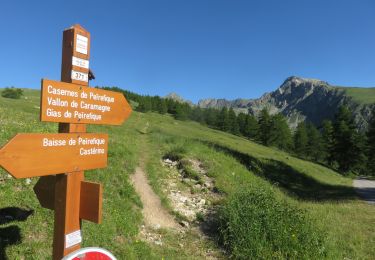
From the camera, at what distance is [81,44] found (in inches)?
189

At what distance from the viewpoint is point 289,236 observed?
9430mm

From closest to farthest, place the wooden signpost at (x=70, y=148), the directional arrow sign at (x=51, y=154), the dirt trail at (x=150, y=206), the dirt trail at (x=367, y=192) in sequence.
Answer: the directional arrow sign at (x=51, y=154)
the wooden signpost at (x=70, y=148)
the dirt trail at (x=150, y=206)
the dirt trail at (x=367, y=192)

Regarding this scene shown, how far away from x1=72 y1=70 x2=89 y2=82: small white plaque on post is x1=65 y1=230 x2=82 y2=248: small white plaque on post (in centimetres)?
206

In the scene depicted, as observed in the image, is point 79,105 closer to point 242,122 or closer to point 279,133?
point 279,133

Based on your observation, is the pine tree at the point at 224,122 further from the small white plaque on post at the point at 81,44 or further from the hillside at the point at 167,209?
the small white plaque on post at the point at 81,44

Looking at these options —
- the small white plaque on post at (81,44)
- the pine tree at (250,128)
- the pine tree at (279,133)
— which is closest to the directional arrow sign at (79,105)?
the small white plaque on post at (81,44)

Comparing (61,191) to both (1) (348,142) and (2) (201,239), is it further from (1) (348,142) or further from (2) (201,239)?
(1) (348,142)

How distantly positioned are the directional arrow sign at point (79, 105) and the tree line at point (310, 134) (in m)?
42.1

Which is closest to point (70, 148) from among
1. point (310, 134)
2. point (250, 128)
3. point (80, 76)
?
point (80, 76)

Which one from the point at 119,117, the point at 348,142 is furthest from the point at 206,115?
the point at 119,117

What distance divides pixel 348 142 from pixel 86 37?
68.4 metres

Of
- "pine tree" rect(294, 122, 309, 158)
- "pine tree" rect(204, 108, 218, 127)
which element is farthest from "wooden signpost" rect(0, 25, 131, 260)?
"pine tree" rect(204, 108, 218, 127)

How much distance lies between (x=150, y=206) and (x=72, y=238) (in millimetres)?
8035

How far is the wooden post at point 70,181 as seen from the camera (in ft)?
14.5
